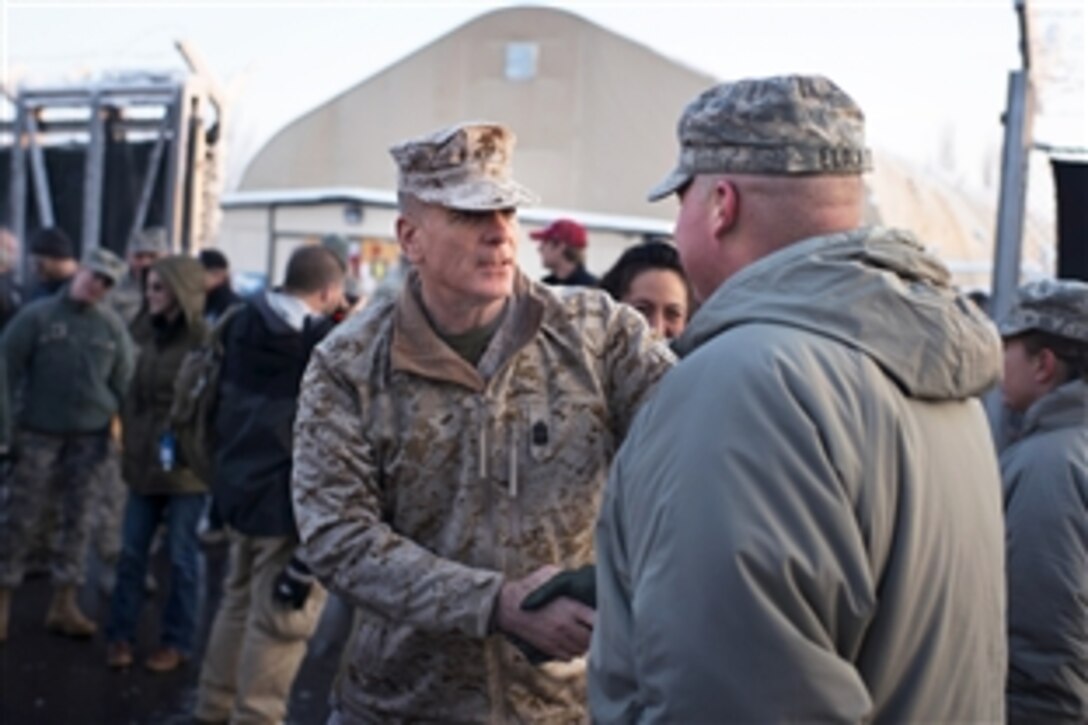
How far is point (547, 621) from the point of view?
2777mm

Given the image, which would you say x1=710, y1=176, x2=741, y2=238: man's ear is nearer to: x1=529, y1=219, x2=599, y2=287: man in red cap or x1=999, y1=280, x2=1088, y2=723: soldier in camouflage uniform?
x1=999, y1=280, x2=1088, y2=723: soldier in camouflage uniform

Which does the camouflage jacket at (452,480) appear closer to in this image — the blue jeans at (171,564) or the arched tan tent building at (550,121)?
the blue jeans at (171,564)

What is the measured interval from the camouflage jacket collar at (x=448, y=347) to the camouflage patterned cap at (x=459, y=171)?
0.73 ft

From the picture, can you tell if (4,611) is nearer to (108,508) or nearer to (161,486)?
(108,508)

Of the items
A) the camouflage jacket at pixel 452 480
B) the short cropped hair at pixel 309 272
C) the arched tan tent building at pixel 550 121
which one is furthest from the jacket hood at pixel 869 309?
the arched tan tent building at pixel 550 121

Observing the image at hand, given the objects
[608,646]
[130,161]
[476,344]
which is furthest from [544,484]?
[130,161]

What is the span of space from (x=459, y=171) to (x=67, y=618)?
5.63 metres

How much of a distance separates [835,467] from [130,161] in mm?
10105

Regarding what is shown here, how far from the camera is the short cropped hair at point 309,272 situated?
6133mm

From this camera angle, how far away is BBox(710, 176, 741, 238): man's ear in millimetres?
2025

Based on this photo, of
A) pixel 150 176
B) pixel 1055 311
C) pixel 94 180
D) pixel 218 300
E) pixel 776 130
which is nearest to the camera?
pixel 776 130

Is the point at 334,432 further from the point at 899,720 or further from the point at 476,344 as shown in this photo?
the point at 899,720

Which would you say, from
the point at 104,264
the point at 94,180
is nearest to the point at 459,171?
the point at 104,264

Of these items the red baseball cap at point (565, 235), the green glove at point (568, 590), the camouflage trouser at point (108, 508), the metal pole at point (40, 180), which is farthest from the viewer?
the metal pole at point (40, 180)
